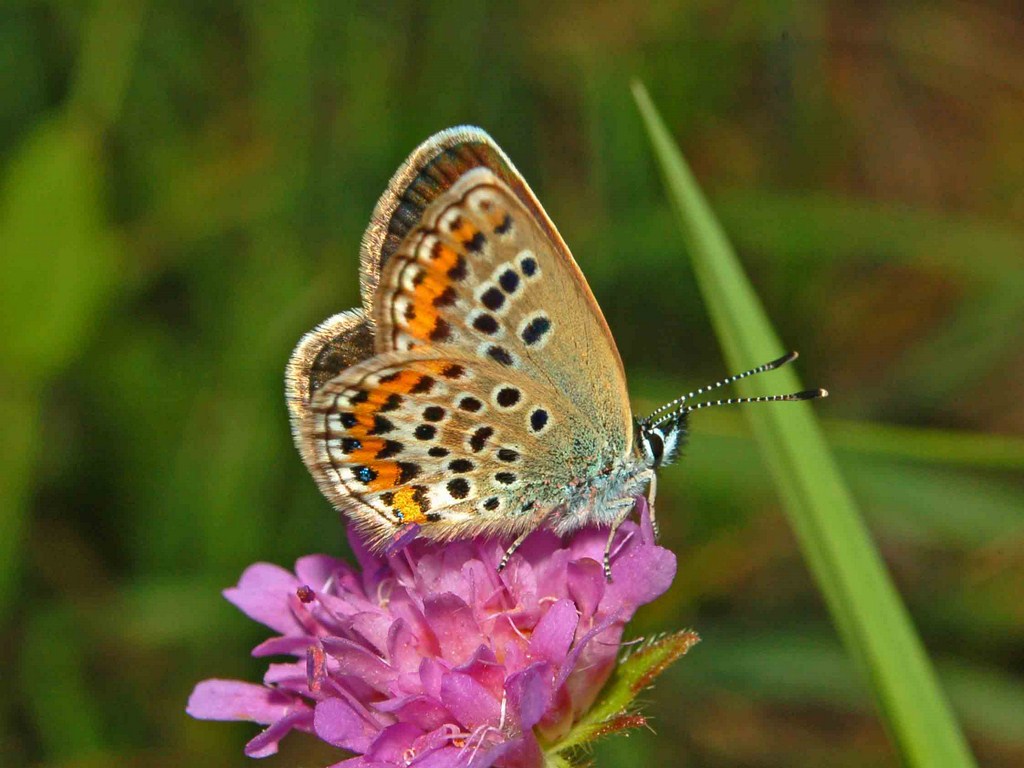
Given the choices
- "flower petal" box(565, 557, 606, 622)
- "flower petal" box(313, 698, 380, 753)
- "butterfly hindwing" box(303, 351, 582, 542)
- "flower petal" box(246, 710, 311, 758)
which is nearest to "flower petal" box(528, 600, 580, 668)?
"flower petal" box(565, 557, 606, 622)

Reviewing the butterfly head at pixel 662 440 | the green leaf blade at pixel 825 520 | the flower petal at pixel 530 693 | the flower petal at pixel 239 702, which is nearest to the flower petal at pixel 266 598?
the flower petal at pixel 239 702

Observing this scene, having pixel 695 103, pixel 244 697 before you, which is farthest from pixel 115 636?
pixel 695 103

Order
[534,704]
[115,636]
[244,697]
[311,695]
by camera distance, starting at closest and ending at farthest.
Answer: [534,704] → [311,695] → [244,697] → [115,636]

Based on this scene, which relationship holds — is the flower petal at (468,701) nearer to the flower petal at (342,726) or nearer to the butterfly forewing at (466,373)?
the flower petal at (342,726)

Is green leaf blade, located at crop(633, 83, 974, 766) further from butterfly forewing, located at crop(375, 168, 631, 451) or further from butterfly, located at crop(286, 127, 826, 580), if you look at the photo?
butterfly forewing, located at crop(375, 168, 631, 451)

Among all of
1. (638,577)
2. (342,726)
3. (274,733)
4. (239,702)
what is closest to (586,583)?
(638,577)

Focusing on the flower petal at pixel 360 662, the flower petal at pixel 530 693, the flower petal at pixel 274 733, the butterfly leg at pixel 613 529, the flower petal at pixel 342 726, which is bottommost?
the flower petal at pixel 530 693

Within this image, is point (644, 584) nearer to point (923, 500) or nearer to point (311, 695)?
point (311, 695)
